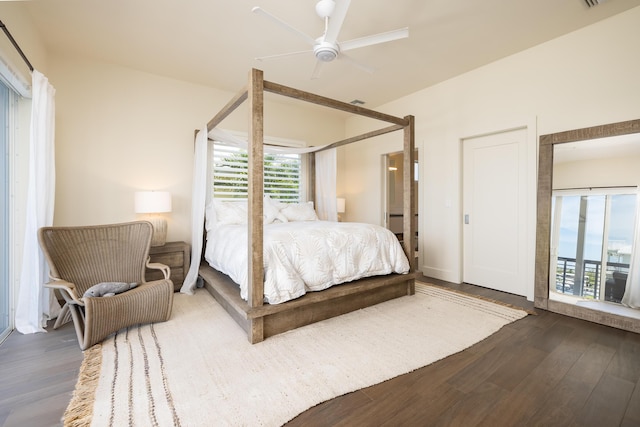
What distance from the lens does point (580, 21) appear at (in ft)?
9.15

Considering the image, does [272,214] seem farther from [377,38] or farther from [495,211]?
[495,211]

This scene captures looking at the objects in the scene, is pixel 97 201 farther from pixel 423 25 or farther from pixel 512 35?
pixel 512 35

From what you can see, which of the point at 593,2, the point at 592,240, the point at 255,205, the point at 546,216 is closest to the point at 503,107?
the point at 593,2

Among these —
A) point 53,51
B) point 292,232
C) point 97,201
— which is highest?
point 53,51

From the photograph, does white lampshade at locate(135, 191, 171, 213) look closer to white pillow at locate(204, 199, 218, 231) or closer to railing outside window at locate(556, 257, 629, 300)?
white pillow at locate(204, 199, 218, 231)

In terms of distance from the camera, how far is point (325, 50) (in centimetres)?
246

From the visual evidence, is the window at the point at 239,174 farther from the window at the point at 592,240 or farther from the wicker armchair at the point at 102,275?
the window at the point at 592,240

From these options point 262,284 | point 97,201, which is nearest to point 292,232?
point 262,284

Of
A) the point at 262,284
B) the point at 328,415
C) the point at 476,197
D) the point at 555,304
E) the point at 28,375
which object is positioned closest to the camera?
the point at 328,415

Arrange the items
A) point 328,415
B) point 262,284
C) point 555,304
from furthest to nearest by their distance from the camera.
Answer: point 555,304 → point 262,284 → point 328,415

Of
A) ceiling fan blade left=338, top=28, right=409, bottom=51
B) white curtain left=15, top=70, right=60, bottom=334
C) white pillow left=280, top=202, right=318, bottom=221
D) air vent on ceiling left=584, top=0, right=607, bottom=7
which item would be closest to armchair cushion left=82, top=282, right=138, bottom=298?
white curtain left=15, top=70, right=60, bottom=334

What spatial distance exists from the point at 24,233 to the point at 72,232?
0.38 meters

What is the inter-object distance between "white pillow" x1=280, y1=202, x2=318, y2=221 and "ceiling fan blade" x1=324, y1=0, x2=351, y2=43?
251 cm

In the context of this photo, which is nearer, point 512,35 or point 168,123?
point 512,35
